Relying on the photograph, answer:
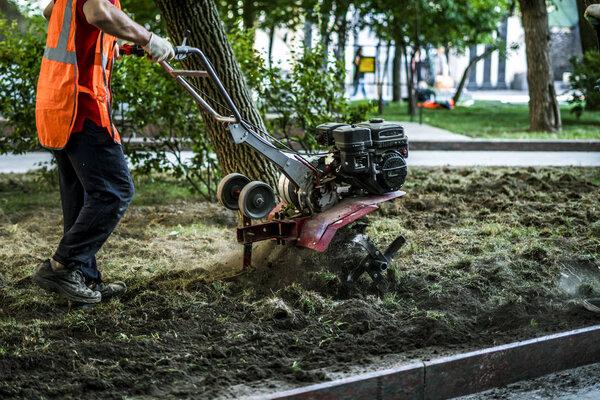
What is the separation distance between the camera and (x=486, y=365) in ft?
11.0

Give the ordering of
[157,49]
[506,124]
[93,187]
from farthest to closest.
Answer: [506,124], [93,187], [157,49]

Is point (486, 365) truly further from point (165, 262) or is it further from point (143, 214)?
point (143, 214)

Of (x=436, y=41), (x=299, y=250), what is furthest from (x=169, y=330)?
(x=436, y=41)

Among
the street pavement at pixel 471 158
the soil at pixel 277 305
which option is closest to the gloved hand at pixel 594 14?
the soil at pixel 277 305

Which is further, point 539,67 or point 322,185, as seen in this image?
point 539,67

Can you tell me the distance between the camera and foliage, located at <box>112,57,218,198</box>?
764cm

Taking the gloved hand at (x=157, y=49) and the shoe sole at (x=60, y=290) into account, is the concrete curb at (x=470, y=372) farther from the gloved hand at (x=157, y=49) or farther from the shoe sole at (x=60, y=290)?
the gloved hand at (x=157, y=49)

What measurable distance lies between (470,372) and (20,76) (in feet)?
20.9

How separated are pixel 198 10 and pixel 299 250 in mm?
2322

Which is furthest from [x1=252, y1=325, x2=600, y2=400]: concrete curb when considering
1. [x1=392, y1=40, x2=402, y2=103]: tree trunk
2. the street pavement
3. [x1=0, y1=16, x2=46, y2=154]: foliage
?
[x1=392, y1=40, x2=402, y2=103]: tree trunk

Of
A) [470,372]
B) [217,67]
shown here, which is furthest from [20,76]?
[470,372]

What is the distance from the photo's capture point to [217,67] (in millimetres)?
5715

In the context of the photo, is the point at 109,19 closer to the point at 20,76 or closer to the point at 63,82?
the point at 63,82

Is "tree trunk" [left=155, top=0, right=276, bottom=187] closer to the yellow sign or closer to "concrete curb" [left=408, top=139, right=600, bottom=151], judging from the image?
"concrete curb" [left=408, top=139, right=600, bottom=151]
